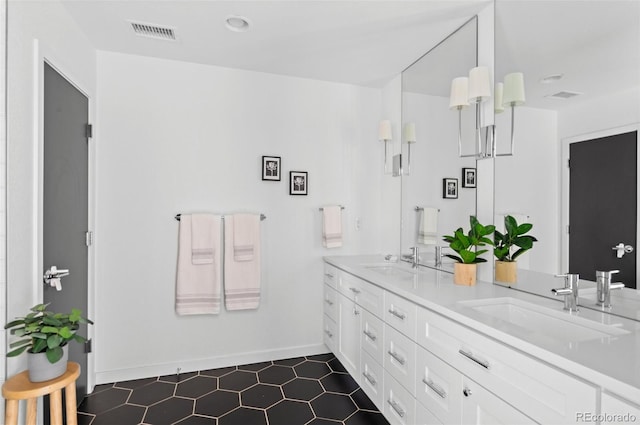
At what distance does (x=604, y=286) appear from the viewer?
1473 millimetres

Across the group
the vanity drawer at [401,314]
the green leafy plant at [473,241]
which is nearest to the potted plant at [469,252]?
the green leafy plant at [473,241]

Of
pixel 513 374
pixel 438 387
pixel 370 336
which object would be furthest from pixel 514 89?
pixel 370 336

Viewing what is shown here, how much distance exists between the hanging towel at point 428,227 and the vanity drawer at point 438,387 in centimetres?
109

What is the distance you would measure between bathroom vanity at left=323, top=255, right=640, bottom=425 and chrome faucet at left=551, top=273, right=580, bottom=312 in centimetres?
4

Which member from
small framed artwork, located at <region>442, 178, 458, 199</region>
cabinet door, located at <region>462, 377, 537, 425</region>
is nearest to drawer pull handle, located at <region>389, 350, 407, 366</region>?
cabinet door, located at <region>462, 377, 537, 425</region>

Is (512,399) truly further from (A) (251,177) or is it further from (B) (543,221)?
(A) (251,177)

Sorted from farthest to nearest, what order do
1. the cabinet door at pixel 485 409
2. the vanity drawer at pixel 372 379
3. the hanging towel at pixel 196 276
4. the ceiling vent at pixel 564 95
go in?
the hanging towel at pixel 196 276
the vanity drawer at pixel 372 379
the ceiling vent at pixel 564 95
the cabinet door at pixel 485 409

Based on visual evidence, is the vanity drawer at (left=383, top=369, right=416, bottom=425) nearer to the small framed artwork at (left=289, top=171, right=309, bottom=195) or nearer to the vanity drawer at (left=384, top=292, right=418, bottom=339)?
the vanity drawer at (left=384, top=292, right=418, bottom=339)

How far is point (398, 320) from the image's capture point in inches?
76.2

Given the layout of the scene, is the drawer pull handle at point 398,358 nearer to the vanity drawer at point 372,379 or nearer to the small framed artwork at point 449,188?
the vanity drawer at point 372,379

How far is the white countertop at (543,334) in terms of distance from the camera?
3.10 ft

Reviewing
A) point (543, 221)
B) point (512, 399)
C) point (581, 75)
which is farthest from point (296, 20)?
point (512, 399)

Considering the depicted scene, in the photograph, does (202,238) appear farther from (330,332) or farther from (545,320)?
(545,320)

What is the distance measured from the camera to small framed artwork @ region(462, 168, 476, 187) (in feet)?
7.43
